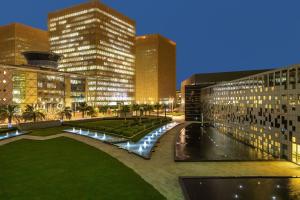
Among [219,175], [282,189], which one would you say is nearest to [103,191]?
[219,175]

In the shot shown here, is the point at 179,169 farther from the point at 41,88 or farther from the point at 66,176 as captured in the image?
the point at 41,88

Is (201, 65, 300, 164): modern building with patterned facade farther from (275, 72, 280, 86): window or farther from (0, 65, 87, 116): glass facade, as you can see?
(0, 65, 87, 116): glass facade

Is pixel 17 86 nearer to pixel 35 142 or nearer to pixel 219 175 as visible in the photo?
pixel 35 142

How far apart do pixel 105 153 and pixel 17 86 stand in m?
89.2

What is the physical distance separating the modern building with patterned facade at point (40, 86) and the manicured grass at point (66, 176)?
74.0 m

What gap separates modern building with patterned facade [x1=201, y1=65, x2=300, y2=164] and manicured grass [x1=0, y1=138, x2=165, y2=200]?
92.1ft

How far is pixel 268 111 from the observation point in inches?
2032

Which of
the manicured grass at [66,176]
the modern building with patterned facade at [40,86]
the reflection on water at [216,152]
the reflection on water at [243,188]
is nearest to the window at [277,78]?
the reflection on water at [216,152]

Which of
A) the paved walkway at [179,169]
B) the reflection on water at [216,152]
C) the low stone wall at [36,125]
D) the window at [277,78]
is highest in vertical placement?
the window at [277,78]

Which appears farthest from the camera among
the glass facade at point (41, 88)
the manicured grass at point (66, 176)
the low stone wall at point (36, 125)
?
the glass facade at point (41, 88)

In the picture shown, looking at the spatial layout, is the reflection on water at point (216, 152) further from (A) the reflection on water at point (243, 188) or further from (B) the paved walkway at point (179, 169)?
(A) the reflection on water at point (243, 188)

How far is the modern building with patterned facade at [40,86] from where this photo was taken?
11106cm

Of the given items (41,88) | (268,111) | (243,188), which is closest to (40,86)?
(41,88)

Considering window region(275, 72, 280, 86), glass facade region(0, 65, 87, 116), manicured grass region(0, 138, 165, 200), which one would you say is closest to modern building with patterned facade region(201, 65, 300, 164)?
window region(275, 72, 280, 86)
